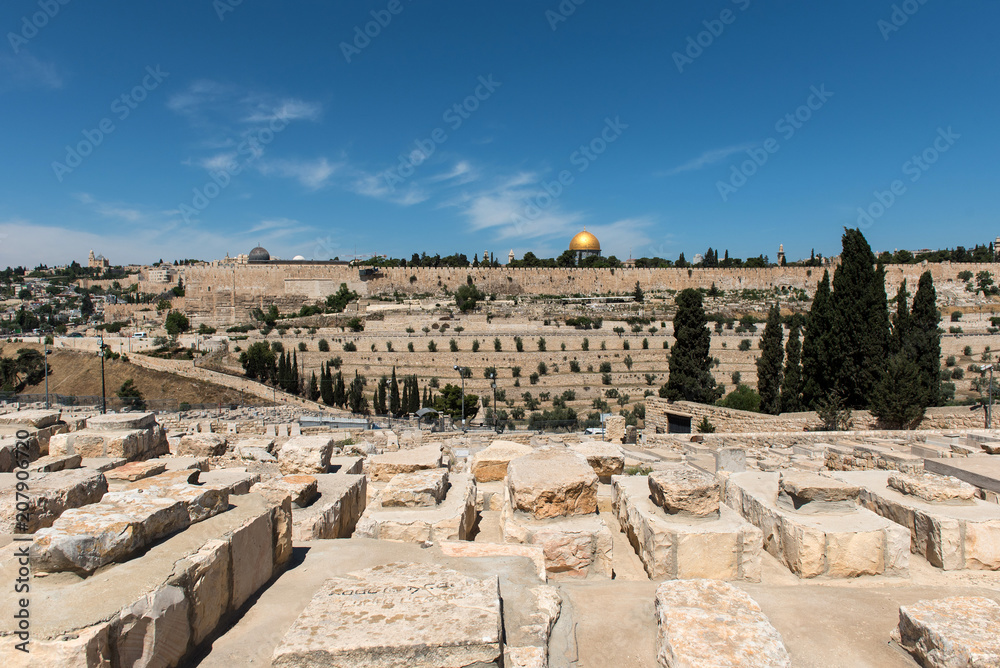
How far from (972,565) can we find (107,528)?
468cm

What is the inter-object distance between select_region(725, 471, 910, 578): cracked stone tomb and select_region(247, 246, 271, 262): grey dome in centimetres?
6820

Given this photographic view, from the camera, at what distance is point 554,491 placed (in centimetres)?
326

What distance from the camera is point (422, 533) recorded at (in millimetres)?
3213

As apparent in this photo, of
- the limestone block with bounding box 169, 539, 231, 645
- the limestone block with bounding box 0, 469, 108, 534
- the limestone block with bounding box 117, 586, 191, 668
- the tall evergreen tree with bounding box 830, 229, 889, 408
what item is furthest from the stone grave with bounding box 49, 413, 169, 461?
the tall evergreen tree with bounding box 830, 229, 889, 408

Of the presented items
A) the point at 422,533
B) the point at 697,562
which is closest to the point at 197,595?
the point at 422,533

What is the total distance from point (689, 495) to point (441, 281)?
185 feet

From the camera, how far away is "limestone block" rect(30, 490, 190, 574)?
1.79 metres

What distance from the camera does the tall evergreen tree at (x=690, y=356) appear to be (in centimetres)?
1905

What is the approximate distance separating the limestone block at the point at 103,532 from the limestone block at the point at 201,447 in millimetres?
4945

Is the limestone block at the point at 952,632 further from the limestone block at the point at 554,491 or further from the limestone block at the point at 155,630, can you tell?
the limestone block at the point at 155,630

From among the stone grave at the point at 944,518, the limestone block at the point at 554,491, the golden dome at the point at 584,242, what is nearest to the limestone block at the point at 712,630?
the limestone block at the point at 554,491

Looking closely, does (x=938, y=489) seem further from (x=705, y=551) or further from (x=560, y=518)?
(x=560, y=518)

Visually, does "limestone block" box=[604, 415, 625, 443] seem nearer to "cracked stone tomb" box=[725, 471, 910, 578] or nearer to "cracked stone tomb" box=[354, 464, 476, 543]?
"cracked stone tomb" box=[725, 471, 910, 578]

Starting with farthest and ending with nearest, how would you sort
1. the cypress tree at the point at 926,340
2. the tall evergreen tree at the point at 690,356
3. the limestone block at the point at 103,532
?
the tall evergreen tree at the point at 690,356, the cypress tree at the point at 926,340, the limestone block at the point at 103,532
